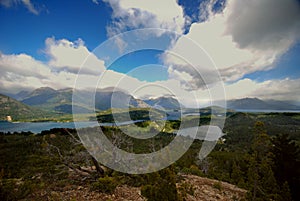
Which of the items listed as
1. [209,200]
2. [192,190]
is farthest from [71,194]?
[209,200]

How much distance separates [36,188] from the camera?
7.14 meters

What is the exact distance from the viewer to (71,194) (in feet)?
22.8

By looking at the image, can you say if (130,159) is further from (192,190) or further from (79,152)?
(192,190)

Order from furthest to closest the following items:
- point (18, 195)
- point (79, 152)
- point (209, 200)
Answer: point (79, 152)
point (209, 200)
point (18, 195)

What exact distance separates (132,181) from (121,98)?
423 cm

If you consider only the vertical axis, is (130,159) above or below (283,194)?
above

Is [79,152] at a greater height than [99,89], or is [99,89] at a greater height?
[99,89]

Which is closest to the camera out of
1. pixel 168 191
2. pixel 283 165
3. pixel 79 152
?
pixel 168 191

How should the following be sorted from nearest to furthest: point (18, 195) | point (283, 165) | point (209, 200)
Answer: point (18, 195), point (209, 200), point (283, 165)

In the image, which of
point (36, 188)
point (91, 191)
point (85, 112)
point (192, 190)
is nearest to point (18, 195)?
point (36, 188)

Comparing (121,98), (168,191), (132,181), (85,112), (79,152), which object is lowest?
(132,181)

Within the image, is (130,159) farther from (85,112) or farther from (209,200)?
(209,200)

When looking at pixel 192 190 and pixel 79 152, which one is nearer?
pixel 192 190

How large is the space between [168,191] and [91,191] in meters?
3.56
